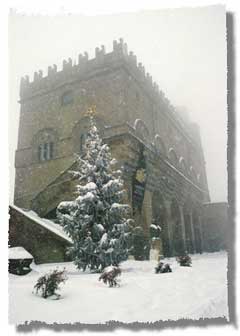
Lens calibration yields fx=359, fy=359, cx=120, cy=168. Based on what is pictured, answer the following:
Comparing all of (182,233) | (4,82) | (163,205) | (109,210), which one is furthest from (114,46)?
(182,233)

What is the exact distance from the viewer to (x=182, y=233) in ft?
39.2

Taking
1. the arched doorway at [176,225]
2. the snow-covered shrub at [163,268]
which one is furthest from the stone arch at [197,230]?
the snow-covered shrub at [163,268]

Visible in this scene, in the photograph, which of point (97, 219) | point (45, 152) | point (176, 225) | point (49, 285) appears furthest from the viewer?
point (45, 152)

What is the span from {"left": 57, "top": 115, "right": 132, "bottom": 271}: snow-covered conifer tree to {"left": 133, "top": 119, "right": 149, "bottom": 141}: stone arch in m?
3.29

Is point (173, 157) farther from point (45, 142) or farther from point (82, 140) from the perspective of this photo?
point (45, 142)

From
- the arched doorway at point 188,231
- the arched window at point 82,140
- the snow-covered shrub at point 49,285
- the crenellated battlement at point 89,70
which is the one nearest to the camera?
the snow-covered shrub at point 49,285

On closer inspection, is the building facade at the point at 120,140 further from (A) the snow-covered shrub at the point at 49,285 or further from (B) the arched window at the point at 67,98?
(A) the snow-covered shrub at the point at 49,285

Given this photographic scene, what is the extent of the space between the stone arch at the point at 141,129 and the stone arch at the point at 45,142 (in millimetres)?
3085

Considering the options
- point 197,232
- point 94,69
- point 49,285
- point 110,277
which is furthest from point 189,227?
point 49,285

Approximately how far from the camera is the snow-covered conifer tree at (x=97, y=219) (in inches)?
293

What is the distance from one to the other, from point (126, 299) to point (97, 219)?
8.07 ft

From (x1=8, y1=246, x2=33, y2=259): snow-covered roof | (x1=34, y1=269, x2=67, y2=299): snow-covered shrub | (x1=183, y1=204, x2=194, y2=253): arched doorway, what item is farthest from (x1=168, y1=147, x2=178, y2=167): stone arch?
(x1=34, y1=269, x2=67, y2=299): snow-covered shrub

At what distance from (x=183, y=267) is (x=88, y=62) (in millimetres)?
6965

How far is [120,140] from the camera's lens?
10.2 m
